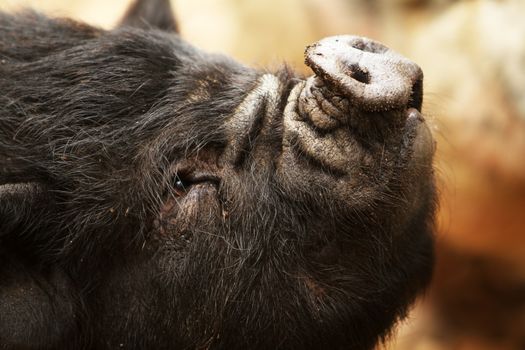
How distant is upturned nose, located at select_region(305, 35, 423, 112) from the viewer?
7.41 feet

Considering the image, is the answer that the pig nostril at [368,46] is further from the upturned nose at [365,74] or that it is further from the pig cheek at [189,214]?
the pig cheek at [189,214]

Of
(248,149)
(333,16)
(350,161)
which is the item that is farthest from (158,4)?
(333,16)

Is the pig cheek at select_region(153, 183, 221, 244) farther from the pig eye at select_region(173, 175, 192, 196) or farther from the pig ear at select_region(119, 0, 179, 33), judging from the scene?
the pig ear at select_region(119, 0, 179, 33)

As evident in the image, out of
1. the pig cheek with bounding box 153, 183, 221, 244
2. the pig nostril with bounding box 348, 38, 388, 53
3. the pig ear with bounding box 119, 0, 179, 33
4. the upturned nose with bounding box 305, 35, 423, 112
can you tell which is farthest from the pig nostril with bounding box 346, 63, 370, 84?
the pig ear with bounding box 119, 0, 179, 33

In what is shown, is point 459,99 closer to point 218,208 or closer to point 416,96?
point 416,96

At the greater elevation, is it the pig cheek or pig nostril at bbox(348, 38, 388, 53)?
pig nostril at bbox(348, 38, 388, 53)

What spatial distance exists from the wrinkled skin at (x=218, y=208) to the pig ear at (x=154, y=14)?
0.95 meters

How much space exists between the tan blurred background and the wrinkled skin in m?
1.78

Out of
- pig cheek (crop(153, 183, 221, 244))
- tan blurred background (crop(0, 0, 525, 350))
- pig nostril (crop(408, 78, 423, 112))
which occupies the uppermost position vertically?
pig nostril (crop(408, 78, 423, 112))

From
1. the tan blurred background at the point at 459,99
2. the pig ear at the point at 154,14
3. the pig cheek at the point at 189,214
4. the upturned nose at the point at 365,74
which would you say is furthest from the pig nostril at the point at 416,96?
the tan blurred background at the point at 459,99

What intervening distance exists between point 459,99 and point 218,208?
2.83m

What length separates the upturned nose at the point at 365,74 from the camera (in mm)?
2258

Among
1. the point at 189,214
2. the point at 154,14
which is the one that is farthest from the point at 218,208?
the point at 154,14

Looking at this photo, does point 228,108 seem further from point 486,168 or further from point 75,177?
point 486,168
